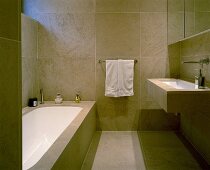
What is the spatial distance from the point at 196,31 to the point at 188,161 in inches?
50.0

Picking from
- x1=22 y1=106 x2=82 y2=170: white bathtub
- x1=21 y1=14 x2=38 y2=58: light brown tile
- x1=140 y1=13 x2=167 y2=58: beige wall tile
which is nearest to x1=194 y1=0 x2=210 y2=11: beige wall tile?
x1=140 y1=13 x2=167 y2=58: beige wall tile

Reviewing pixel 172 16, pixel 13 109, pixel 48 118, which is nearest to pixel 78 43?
pixel 48 118

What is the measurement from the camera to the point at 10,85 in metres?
0.64

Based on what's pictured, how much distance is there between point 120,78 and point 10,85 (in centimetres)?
251

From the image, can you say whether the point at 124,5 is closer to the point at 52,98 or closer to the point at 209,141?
the point at 52,98

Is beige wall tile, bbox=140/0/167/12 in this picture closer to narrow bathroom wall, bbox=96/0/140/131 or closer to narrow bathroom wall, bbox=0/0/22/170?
narrow bathroom wall, bbox=96/0/140/131

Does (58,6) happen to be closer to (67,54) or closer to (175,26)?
(67,54)

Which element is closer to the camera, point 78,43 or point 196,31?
point 196,31

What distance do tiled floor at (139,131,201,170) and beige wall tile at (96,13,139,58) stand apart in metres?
1.12

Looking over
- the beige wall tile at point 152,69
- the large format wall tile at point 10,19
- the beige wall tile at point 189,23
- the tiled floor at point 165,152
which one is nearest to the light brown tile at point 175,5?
the beige wall tile at point 189,23

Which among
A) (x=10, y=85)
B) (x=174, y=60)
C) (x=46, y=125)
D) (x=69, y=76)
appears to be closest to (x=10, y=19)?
(x=10, y=85)

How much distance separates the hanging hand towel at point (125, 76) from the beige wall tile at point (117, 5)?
70 cm

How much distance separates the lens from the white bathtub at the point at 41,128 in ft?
7.85

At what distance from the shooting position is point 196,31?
233cm
